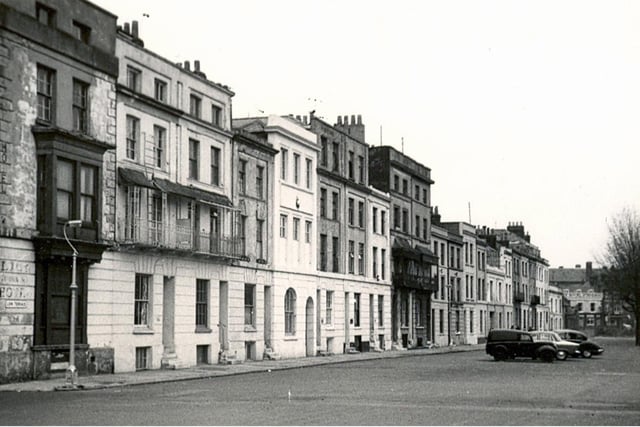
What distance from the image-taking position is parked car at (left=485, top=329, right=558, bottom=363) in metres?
49.7

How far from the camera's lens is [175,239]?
38062 millimetres

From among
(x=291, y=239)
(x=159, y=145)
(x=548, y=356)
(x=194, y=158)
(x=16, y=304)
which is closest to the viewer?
(x=16, y=304)

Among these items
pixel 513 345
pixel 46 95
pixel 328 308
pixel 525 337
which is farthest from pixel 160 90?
pixel 525 337

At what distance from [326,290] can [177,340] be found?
18.3 m

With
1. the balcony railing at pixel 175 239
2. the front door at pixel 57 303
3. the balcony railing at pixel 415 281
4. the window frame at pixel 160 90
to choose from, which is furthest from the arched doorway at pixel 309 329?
the front door at pixel 57 303

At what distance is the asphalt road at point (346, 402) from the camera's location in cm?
1734

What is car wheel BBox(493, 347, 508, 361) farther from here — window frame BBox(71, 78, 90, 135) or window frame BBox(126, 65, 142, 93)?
window frame BBox(71, 78, 90, 135)

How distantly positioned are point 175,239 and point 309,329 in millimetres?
16383

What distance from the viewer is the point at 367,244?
63250 millimetres

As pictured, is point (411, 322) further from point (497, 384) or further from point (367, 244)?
point (497, 384)

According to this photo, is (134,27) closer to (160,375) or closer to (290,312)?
(160,375)

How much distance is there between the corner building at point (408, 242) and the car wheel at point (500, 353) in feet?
57.3

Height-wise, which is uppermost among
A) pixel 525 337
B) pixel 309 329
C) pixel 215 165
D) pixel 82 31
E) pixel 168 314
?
pixel 82 31

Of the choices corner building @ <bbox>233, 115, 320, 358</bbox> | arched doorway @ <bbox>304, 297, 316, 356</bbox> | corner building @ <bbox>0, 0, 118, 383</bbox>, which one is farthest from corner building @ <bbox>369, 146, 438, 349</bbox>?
corner building @ <bbox>0, 0, 118, 383</bbox>
